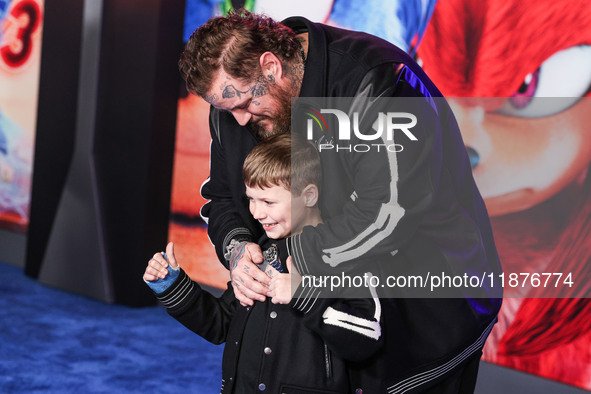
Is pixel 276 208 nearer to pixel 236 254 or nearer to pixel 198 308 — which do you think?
pixel 236 254

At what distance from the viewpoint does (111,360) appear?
9.41ft

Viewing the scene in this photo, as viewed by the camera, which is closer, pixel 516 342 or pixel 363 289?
pixel 363 289

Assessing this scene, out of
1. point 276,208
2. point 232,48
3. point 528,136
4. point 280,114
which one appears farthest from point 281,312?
point 528,136

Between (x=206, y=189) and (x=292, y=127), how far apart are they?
368mm

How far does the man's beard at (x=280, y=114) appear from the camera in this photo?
138cm

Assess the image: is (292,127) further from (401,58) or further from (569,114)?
(569,114)

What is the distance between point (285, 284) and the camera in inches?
47.6

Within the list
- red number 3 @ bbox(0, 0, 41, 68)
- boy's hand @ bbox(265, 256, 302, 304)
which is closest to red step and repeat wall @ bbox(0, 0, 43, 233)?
red number 3 @ bbox(0, 0, 41, 68)

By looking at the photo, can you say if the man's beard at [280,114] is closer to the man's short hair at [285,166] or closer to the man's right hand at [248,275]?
the man's short hair at [285,166]

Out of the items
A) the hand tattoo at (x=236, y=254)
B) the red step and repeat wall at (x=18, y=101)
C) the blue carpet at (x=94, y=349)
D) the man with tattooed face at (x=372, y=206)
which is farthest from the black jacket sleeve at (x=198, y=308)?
the red step and repeat wall at (x=18, y=101)

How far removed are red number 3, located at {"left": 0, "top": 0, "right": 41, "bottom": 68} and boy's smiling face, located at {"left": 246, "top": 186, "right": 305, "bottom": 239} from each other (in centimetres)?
394

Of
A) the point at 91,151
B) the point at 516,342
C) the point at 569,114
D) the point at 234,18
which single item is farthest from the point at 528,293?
the point at 91,151

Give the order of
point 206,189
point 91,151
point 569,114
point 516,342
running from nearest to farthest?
point 206,189 < point 569,114 < point 516,342 < point 91,151

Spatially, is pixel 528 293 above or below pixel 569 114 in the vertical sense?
below
